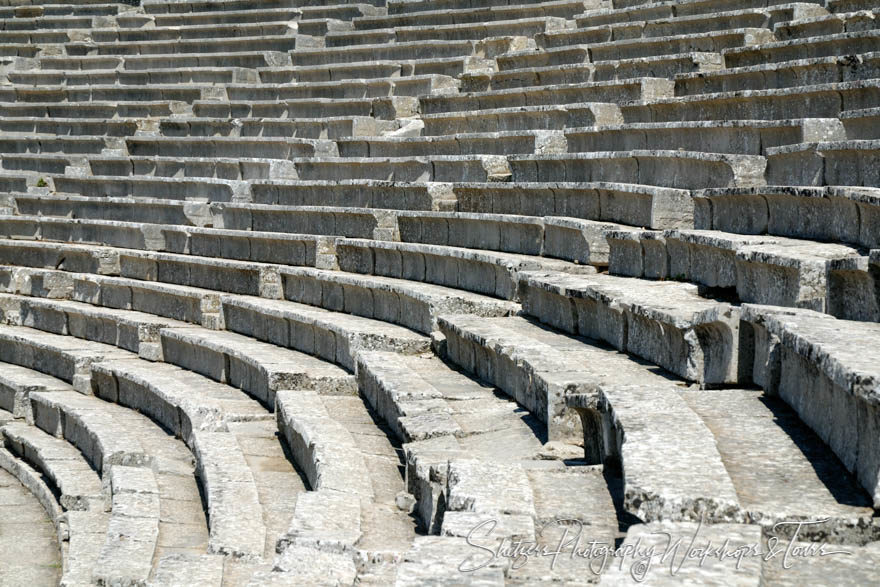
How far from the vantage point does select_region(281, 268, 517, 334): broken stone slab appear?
8.87m

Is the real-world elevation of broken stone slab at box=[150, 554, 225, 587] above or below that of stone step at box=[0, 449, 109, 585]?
above

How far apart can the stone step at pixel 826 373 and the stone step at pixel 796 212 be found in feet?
4.20

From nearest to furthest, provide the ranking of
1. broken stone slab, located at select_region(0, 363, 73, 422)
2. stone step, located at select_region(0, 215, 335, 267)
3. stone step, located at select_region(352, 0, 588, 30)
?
broken stone slab, located at select_region(0, 363, 73, 422)
stone step, located at select_region(0, 215, 335, 267)
stone step, located at select_region(352, 0, 588, 30)

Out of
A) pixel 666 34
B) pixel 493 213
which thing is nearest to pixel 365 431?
pixel 493 213

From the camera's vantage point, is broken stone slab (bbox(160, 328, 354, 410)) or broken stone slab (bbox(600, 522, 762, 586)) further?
broken stone slab (bbox(160, 328, 354, 410))

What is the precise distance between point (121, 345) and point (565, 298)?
586 centimetres

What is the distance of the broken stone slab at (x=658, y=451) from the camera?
347cm

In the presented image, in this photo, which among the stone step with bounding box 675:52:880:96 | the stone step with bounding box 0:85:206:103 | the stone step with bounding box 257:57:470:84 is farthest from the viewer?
the stone step with bounding box 0:85:206:103

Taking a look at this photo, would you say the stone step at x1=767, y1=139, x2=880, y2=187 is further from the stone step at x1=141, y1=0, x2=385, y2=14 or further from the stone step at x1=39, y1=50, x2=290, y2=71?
the stone step at x1=141, y1=0, x2=385, y2=14

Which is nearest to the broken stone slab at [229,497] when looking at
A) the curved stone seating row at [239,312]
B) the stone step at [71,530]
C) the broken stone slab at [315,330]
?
the stone step at [71,530]

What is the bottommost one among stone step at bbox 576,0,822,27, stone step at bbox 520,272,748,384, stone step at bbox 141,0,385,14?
stone step at bbox 520,272,748,384

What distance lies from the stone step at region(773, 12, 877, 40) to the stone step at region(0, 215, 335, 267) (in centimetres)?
463

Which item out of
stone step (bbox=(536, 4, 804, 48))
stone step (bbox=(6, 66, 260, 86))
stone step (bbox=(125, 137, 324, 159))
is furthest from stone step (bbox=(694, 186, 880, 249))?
stone step (bbox=(6, 66, 260, 86))

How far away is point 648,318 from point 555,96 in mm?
6257
